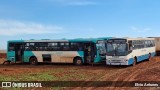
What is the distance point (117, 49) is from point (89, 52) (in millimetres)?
3500

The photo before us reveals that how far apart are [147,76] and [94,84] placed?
4358 mm

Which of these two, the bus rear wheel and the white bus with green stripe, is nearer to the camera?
the white bus with green stripe

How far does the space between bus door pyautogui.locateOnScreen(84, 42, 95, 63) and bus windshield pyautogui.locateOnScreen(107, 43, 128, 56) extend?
240cm

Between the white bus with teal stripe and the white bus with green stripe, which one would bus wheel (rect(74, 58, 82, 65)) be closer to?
the white bus with green stripe

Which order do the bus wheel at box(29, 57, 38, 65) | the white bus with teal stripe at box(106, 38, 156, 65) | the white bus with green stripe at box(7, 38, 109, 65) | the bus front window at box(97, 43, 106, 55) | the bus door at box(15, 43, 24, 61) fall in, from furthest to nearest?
the bus door at box(15, 43, 24, 61), the bus wheel at box(29, 57, 38, 65), the white bus with green stripe at box(7, 38, 109, 65), the bus front window at box(97, 43, 106, 55), the white bus with teal stripe at box(106, 38, 156, 65)

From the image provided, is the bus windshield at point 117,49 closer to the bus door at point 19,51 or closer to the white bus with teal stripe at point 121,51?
the white bus with teal stripe at point 121,51

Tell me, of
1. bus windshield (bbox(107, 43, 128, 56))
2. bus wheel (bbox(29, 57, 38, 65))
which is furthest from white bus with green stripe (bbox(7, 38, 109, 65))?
bus windshield (bbox(107, 43, 128, 56))

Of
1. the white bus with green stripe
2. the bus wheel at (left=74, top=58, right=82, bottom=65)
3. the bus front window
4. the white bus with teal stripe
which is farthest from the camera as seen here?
the bus wheel at (left=74, top=58, right=82, bottom=65)

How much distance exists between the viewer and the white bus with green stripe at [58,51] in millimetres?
34000

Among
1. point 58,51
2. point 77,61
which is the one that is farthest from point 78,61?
point 58,51

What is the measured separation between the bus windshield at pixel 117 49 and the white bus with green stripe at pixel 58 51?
1.81 metres

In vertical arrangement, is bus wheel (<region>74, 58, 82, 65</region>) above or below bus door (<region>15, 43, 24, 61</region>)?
below

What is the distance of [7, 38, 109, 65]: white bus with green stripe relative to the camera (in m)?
34.0

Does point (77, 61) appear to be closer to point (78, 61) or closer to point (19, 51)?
point (78, 61)
